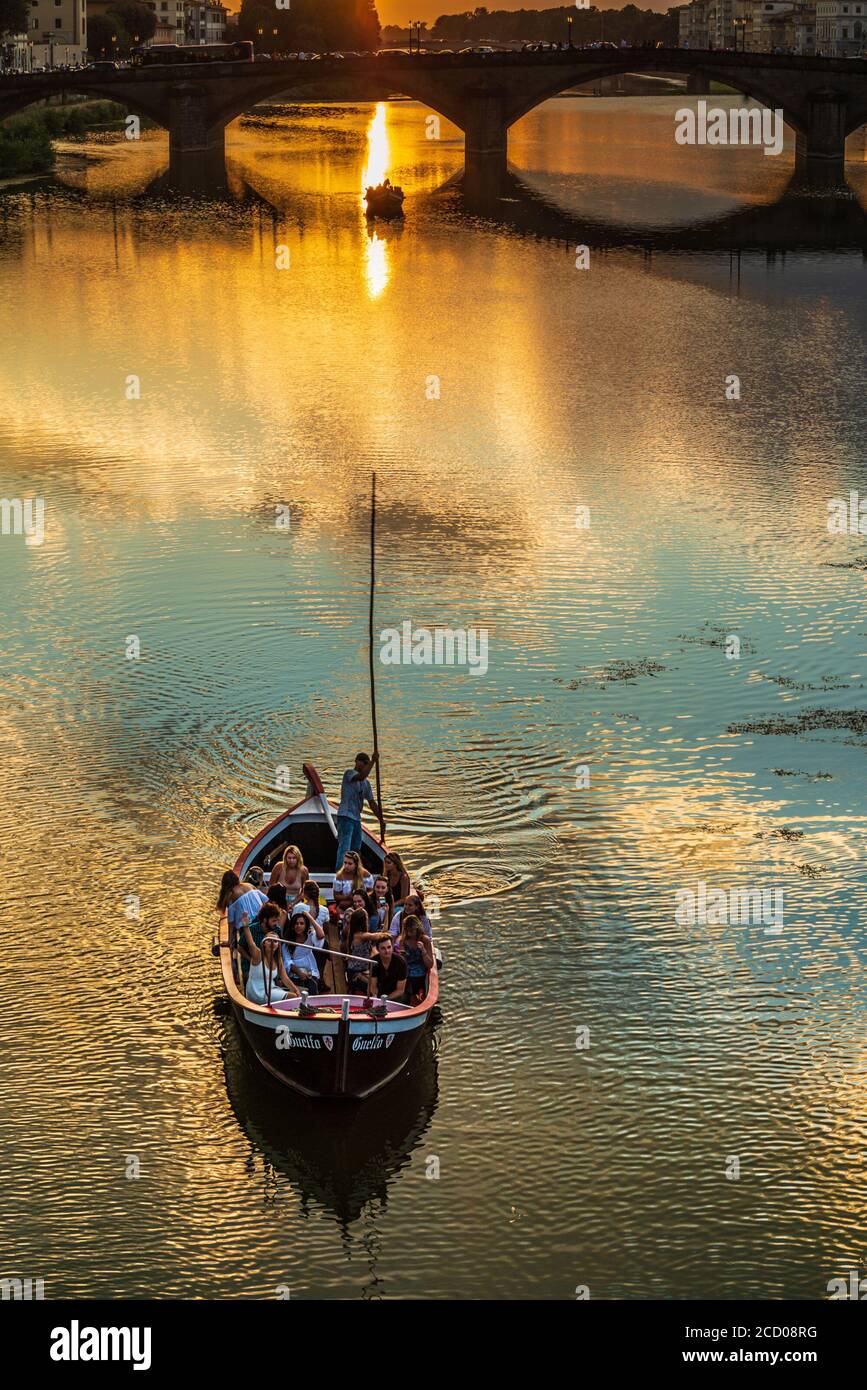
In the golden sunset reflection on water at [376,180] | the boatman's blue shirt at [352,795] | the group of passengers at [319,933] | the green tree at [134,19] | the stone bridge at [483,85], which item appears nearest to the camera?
the group of passengers at [319,933]

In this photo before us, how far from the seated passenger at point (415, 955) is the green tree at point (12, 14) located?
120m

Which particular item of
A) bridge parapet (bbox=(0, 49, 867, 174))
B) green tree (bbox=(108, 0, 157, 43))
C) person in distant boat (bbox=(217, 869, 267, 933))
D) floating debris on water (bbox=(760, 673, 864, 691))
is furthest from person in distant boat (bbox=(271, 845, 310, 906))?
green tree (bbox=(108, 0, 157, 43))

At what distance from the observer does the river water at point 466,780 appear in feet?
52.8

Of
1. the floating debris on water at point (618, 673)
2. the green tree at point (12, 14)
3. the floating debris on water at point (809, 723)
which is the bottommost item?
the floating debris on water at point (809, 723)

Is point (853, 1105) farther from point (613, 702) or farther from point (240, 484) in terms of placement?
point (240, 484)

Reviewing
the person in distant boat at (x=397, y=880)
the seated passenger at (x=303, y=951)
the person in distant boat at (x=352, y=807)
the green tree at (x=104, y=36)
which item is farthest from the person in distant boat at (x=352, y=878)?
the green tree at (x=104, y=36)

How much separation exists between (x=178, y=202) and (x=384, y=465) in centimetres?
5184

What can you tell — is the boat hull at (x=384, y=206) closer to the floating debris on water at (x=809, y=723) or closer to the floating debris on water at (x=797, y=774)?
the floating debris on water at (x=809, y=723)

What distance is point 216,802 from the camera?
23203 millimetres

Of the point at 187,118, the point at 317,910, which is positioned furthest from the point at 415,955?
the point at 187,118

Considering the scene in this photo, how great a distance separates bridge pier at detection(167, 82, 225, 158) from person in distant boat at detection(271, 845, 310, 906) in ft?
313

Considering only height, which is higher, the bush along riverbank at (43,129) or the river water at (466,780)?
the bush along riverbank at (43,129)

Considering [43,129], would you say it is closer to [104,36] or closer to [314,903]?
[104,36]

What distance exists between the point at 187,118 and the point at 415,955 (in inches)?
3854
